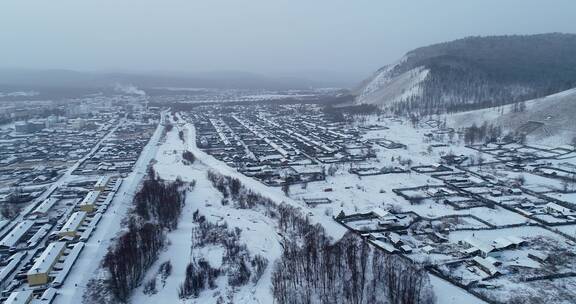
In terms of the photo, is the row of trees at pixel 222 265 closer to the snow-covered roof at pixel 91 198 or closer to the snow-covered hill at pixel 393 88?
the snow-covered roof at pixel 91 198

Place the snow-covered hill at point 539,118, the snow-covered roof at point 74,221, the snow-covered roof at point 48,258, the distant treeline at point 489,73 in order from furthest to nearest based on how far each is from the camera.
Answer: the distant treeline at point 489,73
the snow-covered hill at point 539,118
the snow-covered roof at point 74,221
the snow-covered roof at point 48,258

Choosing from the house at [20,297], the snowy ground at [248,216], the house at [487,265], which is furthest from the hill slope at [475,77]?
the house at [20,297]

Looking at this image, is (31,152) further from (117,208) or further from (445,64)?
(445,64)

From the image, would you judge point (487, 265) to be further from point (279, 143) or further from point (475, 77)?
point (475, 77)

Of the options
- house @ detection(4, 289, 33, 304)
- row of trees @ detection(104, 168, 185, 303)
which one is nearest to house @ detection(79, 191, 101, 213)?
row of trees @ detection(104, 168, 185, 303)

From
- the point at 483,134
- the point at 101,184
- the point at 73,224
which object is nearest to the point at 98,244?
the point at 73,224
